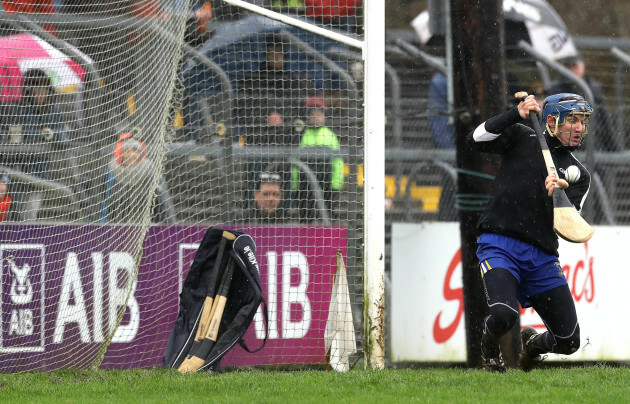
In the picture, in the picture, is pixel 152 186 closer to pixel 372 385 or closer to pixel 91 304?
pixel 91 304

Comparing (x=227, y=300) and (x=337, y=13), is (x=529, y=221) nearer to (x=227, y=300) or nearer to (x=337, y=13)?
(x=227, y=300)

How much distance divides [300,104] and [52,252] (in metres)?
2.55

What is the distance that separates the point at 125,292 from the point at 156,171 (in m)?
1.12

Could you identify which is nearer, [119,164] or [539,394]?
[539,394]

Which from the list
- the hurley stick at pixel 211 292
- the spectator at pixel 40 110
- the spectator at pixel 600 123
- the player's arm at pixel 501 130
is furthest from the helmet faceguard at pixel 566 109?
the spectator at pixel 40 110

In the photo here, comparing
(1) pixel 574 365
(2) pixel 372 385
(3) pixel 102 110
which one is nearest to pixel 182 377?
(2) pixel 372 385

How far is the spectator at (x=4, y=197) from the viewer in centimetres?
787

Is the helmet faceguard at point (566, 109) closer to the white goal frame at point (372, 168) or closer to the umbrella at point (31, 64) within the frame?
the white goal frame at point (372, 168)

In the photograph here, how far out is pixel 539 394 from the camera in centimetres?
577

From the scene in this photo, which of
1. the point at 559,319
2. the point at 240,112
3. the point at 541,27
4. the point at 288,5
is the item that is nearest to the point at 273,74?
the point at 240,112

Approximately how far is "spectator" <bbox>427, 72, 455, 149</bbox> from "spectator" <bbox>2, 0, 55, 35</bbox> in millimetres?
3735

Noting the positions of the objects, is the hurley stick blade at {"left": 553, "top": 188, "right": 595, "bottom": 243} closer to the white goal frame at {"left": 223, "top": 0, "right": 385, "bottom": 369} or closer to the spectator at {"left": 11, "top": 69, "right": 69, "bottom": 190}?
the white goal frame at {"left": 223, "top": 0, "right": 385, "bottom": 369}

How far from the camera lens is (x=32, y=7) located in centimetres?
802

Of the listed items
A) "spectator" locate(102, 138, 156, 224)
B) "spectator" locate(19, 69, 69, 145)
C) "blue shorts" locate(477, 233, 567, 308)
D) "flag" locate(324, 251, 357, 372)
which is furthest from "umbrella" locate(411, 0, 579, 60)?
"blue shorts" locate(477, 233, 567, 308)
